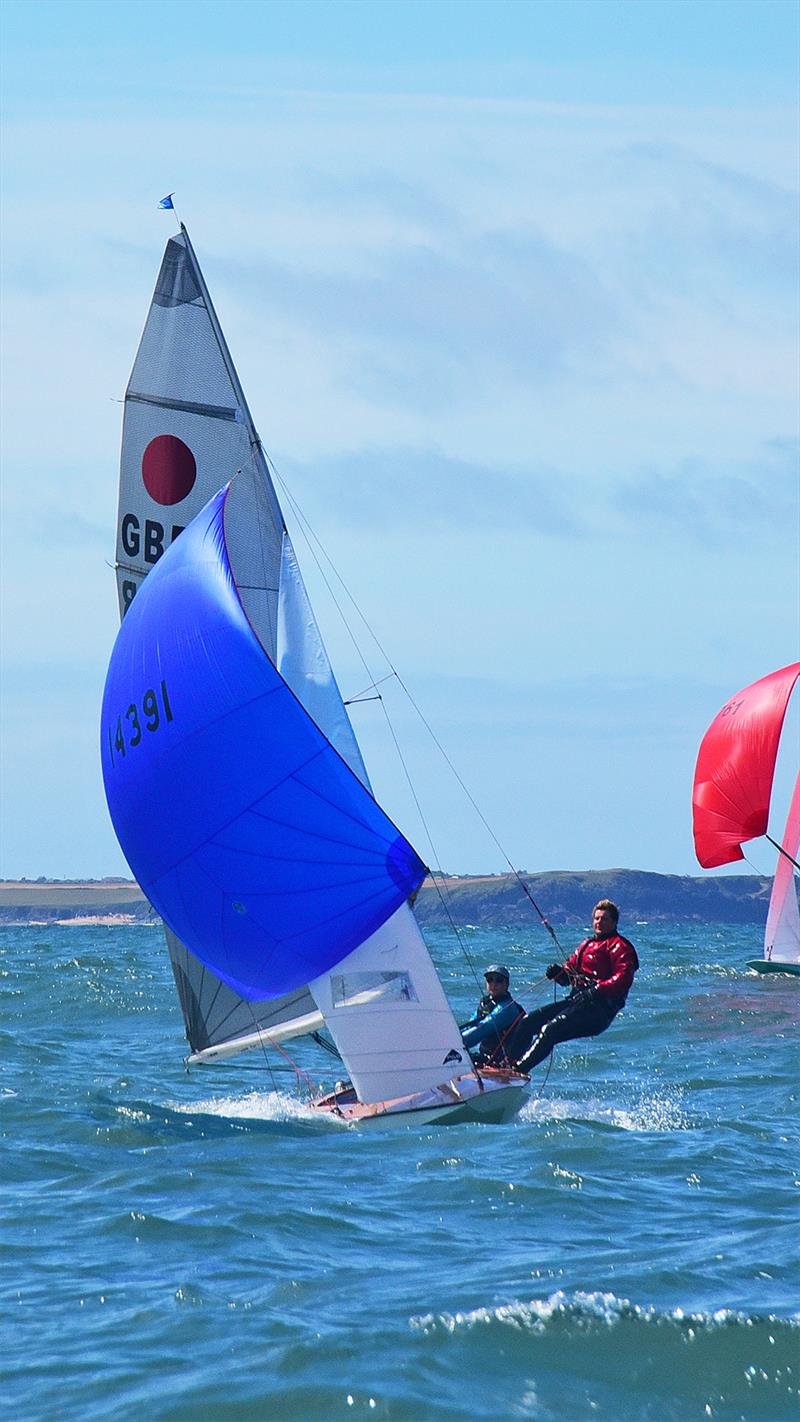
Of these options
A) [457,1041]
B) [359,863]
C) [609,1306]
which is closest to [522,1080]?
[457,1041]

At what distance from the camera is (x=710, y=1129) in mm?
11789

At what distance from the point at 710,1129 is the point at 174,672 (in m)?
4.58

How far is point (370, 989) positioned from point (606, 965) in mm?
2280

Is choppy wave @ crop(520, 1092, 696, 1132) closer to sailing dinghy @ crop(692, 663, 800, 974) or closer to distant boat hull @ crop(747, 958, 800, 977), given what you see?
sailing dinghy @ crop(692, 663, 800, 974)

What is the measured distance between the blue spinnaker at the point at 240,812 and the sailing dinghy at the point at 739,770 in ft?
48.9

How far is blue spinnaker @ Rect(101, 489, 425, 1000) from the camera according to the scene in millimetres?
10930

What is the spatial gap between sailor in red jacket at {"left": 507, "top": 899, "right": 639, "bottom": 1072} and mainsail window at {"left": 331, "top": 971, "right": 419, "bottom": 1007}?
4.91 ft

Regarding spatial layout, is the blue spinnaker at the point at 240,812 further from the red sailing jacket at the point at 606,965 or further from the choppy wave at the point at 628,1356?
the choppy wave at the point at 628,1356

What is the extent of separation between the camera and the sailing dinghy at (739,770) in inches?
992

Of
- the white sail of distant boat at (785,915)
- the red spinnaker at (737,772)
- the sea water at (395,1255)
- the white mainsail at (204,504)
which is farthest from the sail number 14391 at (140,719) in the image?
the white sail of distant boat at (785,915)

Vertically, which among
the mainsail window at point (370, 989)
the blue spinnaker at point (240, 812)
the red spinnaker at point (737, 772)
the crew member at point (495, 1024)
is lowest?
the red spinnaker at point (737, 772)

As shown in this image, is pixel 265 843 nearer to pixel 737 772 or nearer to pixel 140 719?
pixel 140 719

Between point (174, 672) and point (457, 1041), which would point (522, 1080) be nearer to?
point (457, 1041)

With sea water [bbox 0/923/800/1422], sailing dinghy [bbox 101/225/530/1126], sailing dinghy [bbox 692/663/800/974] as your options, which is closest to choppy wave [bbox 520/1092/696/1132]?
sea water [bbox 0/923/800/1422]
